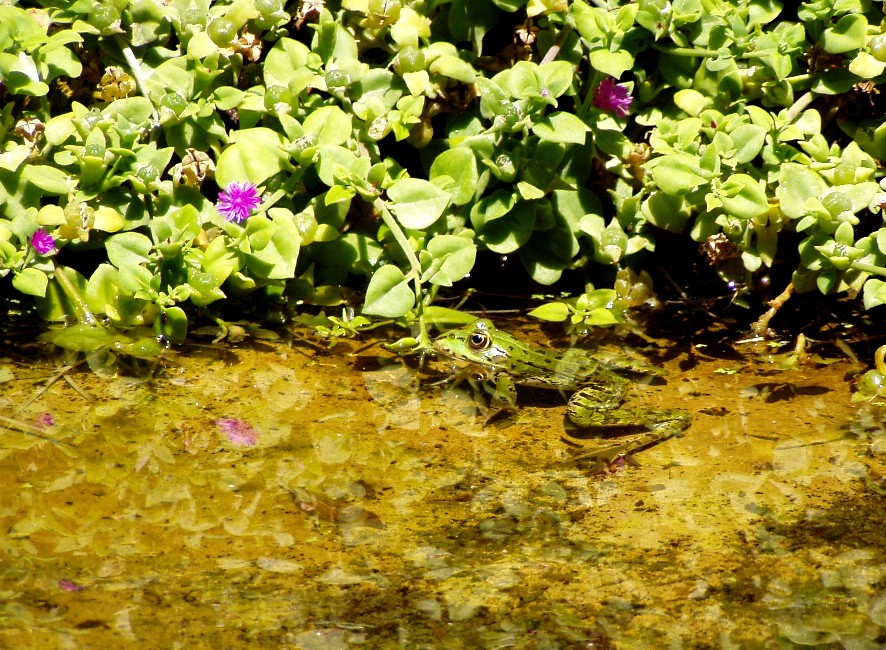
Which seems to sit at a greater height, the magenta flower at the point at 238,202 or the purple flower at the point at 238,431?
the magenta flower at the point at 238,202

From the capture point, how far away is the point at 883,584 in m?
2.48

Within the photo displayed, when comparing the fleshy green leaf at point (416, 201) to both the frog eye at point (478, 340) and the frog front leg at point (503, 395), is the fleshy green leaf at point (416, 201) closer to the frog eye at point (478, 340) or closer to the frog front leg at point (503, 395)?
the frog eye at point (478, 340)

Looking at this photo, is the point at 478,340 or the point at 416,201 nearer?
the point at 478,340

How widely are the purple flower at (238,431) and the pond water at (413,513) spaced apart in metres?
0.01

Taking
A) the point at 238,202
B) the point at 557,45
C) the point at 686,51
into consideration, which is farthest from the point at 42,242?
the point at 686,51

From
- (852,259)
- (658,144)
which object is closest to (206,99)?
(658,144)

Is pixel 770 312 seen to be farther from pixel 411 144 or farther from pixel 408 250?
pixel 411 144

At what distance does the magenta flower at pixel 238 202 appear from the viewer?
391 centimetres

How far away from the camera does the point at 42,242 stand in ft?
12.6

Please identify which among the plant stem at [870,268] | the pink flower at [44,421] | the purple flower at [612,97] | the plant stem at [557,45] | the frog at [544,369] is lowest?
the frog at [544,369]

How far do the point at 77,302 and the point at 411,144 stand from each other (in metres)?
1.63

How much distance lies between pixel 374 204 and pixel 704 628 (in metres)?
2.22

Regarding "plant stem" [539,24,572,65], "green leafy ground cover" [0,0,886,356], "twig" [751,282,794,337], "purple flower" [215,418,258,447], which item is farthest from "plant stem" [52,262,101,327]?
"twig" [751,282,794,337]

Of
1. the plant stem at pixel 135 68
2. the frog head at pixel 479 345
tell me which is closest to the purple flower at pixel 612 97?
the frog head at pixel 479 345
